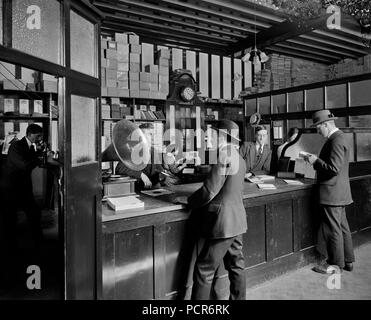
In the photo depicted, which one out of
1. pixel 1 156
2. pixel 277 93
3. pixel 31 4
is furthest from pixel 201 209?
pixel 277 93

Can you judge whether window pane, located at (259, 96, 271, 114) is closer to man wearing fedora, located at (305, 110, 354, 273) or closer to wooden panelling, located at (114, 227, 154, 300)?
man wearing fedora, located at (305, 110, 354, 273)

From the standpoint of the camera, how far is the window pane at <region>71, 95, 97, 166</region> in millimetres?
1897

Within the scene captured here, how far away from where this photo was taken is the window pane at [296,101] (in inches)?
289

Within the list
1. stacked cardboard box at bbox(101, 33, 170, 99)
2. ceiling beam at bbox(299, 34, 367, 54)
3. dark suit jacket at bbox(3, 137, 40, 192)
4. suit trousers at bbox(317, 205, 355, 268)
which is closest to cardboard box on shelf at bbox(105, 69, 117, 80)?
stacked cardboard box at bbox(101, 33, 170, 99)

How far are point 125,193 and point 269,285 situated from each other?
1765 mm

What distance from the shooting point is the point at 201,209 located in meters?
2.65

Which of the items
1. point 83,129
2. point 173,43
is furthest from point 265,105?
point 83,129

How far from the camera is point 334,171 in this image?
3166 mm

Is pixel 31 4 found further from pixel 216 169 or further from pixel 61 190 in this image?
pixel 216 169

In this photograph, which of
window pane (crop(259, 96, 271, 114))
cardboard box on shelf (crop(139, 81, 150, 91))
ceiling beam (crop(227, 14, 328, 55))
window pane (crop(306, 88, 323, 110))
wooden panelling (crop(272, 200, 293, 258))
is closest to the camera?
wooden panelling (crop(272, 200, 293, 258))

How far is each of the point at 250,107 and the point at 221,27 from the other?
235cm

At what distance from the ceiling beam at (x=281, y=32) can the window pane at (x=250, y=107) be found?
1416 mm

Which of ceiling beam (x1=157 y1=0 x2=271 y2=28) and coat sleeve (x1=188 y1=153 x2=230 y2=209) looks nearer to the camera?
coat sleeve (x1=188 y1=153 x2=230 y2=209)

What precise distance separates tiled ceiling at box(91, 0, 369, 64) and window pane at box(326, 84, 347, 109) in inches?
53.1
